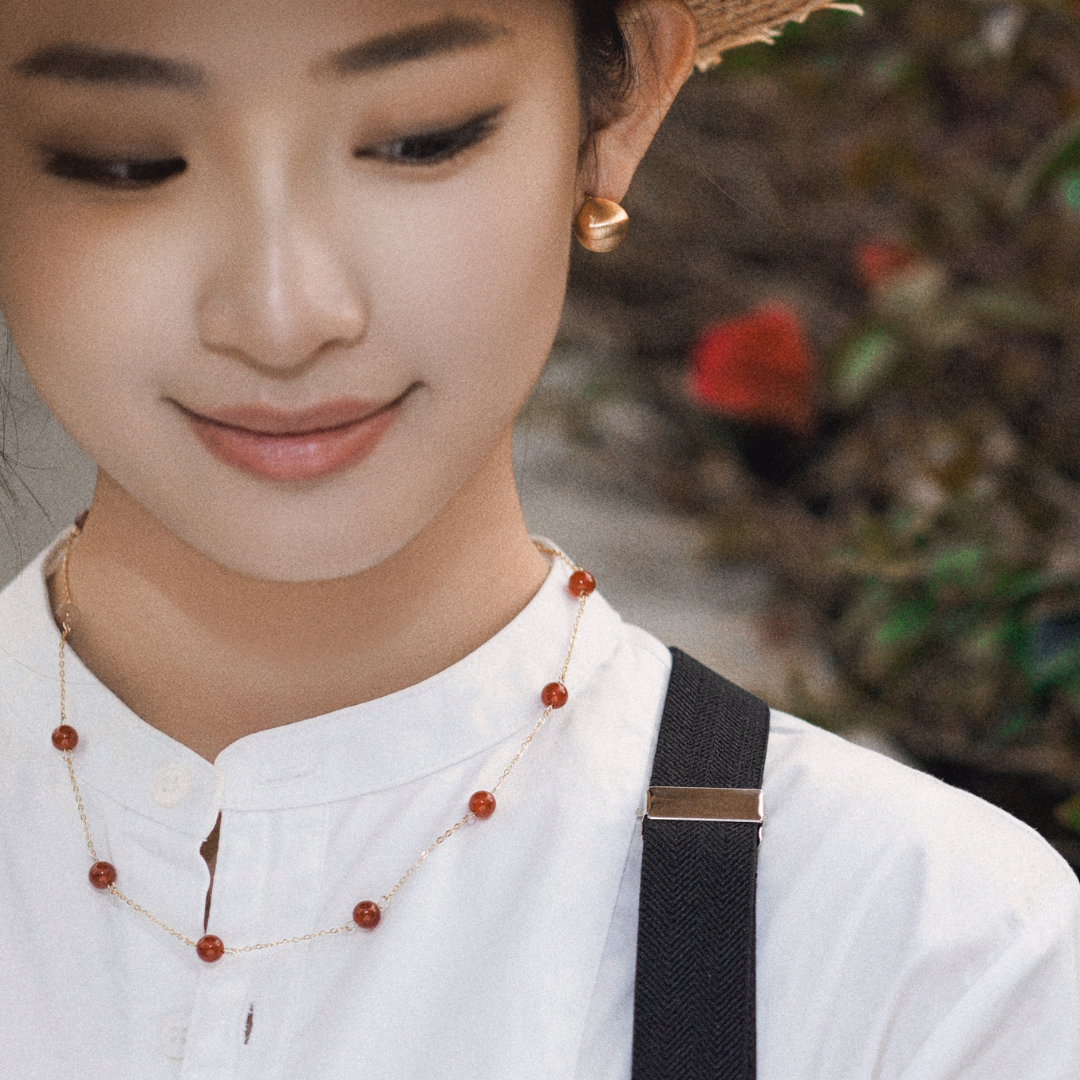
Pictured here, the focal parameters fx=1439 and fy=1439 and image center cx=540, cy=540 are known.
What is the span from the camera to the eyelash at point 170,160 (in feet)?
2.31

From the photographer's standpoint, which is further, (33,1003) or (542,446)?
(542,446)

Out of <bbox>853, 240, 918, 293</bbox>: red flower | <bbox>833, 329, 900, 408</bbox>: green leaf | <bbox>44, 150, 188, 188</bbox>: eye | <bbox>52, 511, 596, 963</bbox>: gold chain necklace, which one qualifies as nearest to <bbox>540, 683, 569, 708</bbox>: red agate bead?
<bbox>52, 511, 596, 963</bbox>: gold chain necklace

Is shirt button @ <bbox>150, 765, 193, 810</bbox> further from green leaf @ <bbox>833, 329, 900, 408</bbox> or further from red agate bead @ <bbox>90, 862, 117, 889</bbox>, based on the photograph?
green leaf @ <bbox>833, 329, 900, 408</bbox>

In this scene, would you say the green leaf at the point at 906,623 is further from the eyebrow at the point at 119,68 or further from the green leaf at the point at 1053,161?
the eyebrow at the point at 119,68

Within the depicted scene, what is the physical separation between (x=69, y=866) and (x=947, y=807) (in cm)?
51

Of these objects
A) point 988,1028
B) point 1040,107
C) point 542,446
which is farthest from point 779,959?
point 542,446

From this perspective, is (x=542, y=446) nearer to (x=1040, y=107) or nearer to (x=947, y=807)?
(x=1040, y=107)

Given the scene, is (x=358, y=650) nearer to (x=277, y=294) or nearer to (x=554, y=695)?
(x=554, y=695)

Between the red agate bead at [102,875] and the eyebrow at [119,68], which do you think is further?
the red agate bead at [102,875]

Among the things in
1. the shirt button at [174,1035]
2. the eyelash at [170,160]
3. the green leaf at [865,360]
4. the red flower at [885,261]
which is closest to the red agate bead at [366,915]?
the shirt button at [174,1035]

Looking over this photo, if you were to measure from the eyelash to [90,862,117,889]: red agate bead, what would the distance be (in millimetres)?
383

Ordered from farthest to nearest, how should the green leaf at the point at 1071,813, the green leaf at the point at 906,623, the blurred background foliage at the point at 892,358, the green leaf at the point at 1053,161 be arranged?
the green leaf at the point at 906,623, the blurred background foliage at the point at 892,358, the green leaf at the point at 1053,161, the green leaf at the point at 1071,813

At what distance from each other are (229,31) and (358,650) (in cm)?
36

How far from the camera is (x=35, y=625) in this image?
92 centimetres
